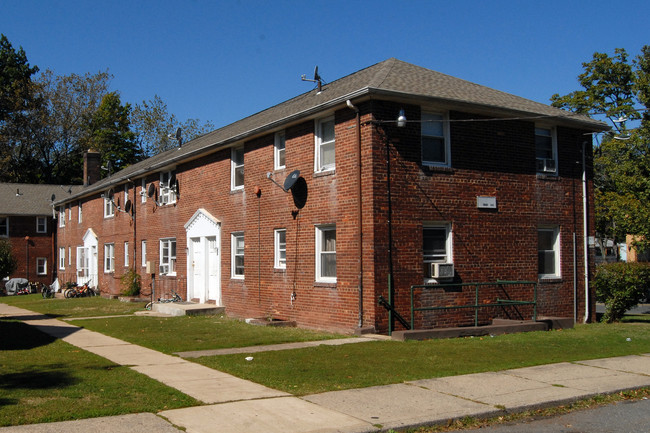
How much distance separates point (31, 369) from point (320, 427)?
5.39 m

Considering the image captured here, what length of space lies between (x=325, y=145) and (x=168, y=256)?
11383 millimetres

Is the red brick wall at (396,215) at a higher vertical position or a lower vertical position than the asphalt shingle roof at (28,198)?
lower

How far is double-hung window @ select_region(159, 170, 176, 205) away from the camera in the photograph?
2433 cm

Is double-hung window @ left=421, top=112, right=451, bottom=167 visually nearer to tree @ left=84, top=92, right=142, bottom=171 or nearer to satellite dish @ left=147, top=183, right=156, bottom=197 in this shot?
satellite dish @ left=147, top=183, right=156, bottom=197

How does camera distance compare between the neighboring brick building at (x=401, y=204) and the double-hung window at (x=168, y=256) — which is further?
the double-hung window at (x=168, y=256)

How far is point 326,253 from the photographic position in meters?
15.8

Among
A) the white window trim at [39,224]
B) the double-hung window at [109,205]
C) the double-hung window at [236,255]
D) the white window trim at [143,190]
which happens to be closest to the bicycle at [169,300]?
the double-hung window at [236,255]

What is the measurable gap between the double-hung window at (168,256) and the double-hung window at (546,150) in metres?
13.6

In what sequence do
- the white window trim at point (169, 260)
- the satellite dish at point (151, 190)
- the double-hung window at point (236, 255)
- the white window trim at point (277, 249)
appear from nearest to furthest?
the white window trim at point (277, 249) < the double-hung window at point (236, 255) < the white window trim at point (169, 260) < the satellite dish at point (151, 190)

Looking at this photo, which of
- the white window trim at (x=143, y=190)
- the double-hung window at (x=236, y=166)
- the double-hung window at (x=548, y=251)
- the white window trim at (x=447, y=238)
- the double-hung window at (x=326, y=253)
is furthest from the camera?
the white window trim at (x=143, y=190)

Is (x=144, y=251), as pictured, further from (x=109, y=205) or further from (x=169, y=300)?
(x=109, y=205)

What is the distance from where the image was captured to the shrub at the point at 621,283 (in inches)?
647

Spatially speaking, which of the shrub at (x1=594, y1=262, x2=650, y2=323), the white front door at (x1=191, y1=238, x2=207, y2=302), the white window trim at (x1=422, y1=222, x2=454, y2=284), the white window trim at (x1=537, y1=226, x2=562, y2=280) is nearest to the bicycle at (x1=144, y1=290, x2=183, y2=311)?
the white front door at (x1=191, y1=238, x2=207, y2=302)

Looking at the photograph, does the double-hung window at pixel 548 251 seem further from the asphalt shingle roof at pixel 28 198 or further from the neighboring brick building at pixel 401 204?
the asphalt shingle roof at pixel 28 198
